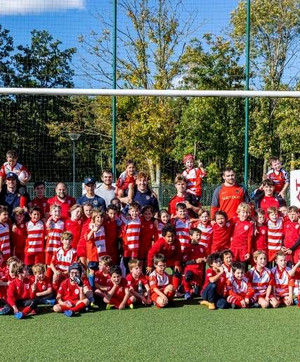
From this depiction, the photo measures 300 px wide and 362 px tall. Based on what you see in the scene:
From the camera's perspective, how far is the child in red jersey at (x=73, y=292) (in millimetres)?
5605

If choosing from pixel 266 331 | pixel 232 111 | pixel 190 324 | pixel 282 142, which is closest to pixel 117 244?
pixel 190 324

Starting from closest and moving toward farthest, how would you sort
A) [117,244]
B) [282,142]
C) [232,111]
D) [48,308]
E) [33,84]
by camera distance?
[48,308] < [117,244] < [33,84] < [232,111] < [282,142]

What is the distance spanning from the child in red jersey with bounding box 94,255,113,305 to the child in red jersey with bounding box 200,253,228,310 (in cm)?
104

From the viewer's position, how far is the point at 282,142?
52.1 feet

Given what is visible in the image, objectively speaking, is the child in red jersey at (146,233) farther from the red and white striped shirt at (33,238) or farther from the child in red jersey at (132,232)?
the red and white striped shirt at (33,238)

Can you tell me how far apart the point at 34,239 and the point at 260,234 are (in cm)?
261

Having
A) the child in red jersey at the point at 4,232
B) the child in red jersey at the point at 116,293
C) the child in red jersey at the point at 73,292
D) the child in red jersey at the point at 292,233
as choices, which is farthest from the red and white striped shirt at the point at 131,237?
the child in red jersey at the point at 292,233

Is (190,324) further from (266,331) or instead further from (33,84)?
(33,84)

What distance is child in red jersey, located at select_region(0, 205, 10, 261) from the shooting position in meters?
6.19

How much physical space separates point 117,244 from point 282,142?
1039 centimetres

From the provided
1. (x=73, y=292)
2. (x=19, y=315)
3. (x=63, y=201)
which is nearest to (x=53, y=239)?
(x=63, y=201)

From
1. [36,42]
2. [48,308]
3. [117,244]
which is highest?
[36,42]

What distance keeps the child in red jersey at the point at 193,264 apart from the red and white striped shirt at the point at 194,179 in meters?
1.04

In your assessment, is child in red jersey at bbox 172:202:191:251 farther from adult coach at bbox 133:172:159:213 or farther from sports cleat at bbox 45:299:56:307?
sports cleat at bbox 45:299:56:307
